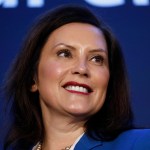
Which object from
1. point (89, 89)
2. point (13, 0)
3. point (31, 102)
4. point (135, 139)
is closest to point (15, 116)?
point (31, 102)

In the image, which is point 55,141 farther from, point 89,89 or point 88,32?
point 88,32

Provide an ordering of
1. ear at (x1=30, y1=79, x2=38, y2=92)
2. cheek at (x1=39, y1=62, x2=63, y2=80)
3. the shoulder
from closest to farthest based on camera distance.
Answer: the shoulder, cheek at (x1=39, y1=62, x2=63, y2=80), ear at (x1=30, y1=79, x2=38, y2=92)

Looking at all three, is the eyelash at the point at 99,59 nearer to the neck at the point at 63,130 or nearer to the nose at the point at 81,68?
the nose at the point at 81,68

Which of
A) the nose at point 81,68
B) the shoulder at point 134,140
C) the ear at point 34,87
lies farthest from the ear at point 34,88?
the shoulder at point 134,140

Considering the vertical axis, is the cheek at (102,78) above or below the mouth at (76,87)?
above

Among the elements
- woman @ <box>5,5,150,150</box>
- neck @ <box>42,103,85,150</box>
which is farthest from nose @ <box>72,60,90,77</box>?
neck @ <box>42,103,85,150</box>

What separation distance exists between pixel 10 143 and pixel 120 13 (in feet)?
2.65

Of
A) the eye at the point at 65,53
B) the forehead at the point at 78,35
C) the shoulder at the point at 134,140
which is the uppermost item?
Result: the forehead at the point at 78,35

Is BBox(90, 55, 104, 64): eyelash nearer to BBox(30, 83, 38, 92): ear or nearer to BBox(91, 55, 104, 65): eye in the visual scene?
BBox(91, 55, 104, 65): eye

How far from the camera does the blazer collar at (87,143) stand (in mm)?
1235

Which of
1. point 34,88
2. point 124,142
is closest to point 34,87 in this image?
point 34,88

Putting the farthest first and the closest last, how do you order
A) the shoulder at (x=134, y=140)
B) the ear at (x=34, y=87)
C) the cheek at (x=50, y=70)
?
1. the ear at (x=34, y=87)
2. the cheek at (x=50, y=70)
3. the shoulder at (x=134, y=140)

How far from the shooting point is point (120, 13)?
1927mm

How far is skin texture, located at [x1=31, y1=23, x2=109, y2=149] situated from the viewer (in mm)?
1253
